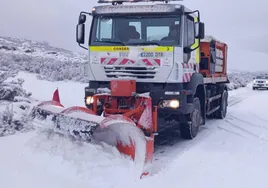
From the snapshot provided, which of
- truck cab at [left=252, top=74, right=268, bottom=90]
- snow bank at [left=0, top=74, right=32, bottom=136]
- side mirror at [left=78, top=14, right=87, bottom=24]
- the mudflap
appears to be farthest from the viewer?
truck cab at [left=252, top=74, right=268, bottom=90]

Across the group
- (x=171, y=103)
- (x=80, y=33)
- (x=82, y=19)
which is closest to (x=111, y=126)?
(x=171, y=103)

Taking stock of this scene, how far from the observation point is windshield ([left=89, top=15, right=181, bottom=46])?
7441 millimetres

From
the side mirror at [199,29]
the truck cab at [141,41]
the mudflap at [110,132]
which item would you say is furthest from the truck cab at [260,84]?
the mudflap at [110,132]

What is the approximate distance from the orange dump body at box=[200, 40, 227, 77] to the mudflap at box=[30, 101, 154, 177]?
4702 millimetres

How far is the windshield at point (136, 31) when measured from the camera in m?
7.44

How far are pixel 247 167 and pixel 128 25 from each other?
12.4 ft

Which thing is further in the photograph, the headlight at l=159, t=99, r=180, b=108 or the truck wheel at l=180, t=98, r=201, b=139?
the truck wheel at l=180, t=98, r=201, b=139

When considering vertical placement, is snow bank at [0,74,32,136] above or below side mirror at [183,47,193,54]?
below

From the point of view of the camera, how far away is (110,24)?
25.5 ft

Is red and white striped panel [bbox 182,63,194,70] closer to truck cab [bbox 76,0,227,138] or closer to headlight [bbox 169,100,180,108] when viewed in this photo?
truck cab [bbox 76,0,227,138]

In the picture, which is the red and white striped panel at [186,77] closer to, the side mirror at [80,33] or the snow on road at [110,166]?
the snow on road at [110,166]

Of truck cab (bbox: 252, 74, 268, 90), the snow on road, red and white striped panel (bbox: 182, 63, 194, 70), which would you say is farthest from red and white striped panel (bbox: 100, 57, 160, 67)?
truck cab (bbox: 252, 74, 268, 90)

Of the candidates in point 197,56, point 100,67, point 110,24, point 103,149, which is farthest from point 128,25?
point 103,149

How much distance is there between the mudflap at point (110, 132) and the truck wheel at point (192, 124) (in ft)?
8.74
